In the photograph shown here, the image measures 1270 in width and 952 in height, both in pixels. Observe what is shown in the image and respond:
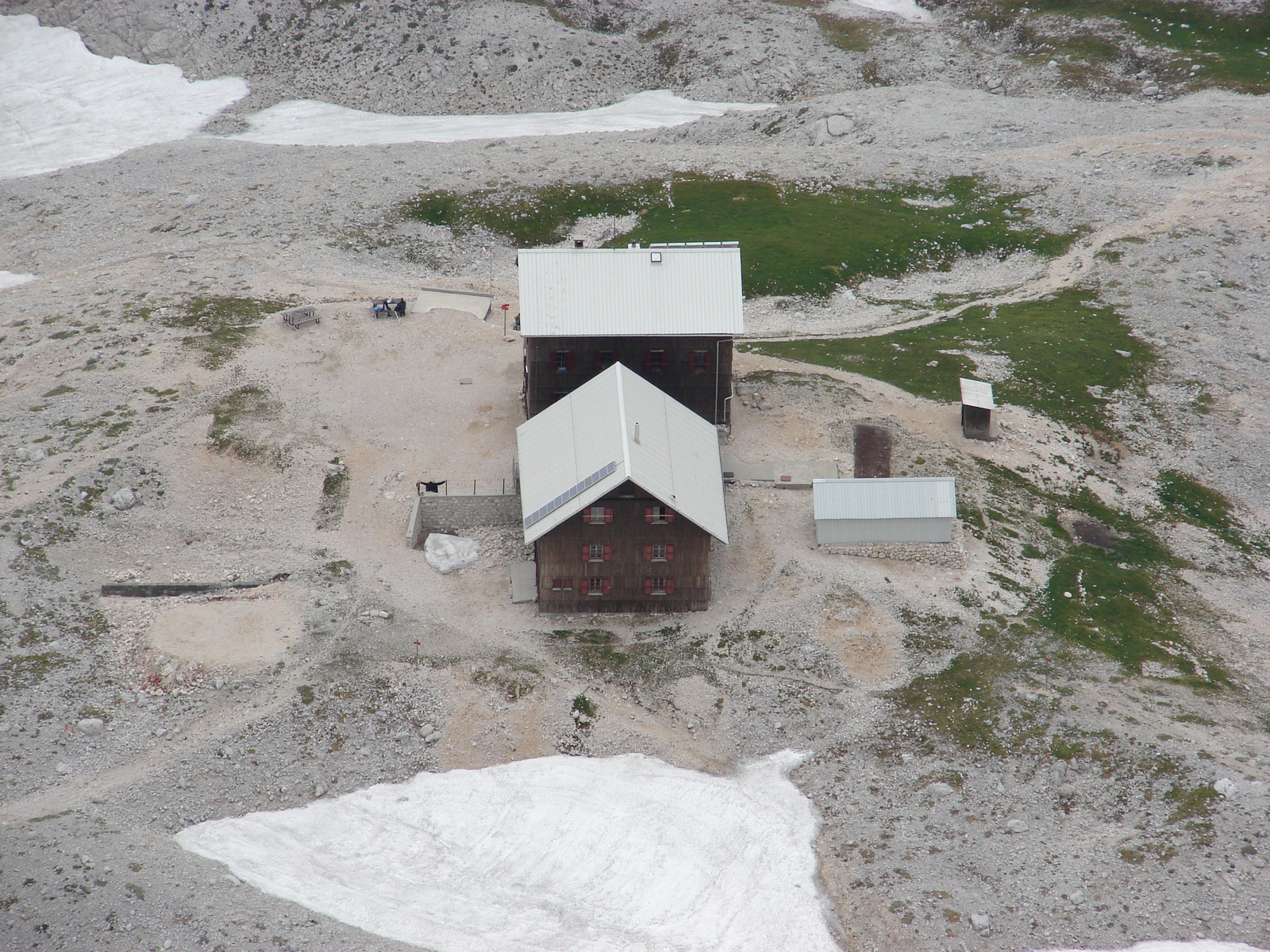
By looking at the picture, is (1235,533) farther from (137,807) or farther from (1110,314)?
(137,807)

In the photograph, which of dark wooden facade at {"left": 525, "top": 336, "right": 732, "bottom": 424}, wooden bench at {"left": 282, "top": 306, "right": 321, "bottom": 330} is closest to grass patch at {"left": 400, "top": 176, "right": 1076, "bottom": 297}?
wooden bench at {"left": 282, "top": 306, "right": 321, "bottom": 330}

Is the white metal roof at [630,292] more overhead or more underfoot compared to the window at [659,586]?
more overhead

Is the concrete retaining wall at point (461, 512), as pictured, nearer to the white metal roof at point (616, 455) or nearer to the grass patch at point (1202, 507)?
the white metal roof at point (616, 455)

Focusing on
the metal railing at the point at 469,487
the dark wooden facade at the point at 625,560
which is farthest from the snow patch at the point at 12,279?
the dark wooden facade at the point at 625,560

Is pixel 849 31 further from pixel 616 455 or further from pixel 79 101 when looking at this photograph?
pixel 616 455

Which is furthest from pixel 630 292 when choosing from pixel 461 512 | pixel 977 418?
pixel 977 418

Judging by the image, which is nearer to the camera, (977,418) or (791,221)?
(977,418)

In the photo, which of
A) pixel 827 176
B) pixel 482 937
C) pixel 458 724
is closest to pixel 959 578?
pixel 458 724
